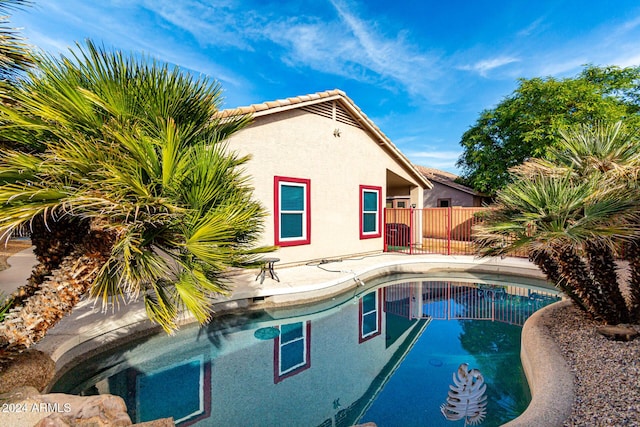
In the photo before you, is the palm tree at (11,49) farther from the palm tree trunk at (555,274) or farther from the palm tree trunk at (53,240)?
the palm tree trunk at (555,274)

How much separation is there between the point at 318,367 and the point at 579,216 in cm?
429

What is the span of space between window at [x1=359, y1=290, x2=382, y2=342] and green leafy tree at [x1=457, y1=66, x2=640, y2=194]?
50.4 ft

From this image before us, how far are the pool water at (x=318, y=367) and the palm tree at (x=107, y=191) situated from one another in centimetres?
142

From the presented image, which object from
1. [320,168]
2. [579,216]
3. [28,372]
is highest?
[320,168]

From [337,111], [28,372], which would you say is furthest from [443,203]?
[28,372]

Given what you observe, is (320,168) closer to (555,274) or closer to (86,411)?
(555,274)

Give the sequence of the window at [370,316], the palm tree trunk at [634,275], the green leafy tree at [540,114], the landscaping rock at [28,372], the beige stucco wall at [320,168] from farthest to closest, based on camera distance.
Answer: the green leafy tree at [540,114] < the beige stucco wall at [320,168] < the window at [370,316] < the palm tree trunk at [634,275] < the landscaping rock at [28,372]

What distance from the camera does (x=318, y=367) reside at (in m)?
4.66

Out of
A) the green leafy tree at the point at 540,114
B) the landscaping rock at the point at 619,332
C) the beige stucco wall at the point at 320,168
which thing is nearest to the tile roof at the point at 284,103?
the beige stucco wall at the point at 320,168

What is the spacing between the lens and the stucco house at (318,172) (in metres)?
9.02

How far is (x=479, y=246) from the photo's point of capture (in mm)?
4758

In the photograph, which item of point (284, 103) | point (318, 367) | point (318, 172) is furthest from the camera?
point (318, 172)

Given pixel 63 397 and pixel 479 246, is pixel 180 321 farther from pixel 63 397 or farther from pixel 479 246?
pixel 479 246

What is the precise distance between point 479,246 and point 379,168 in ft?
27.5
